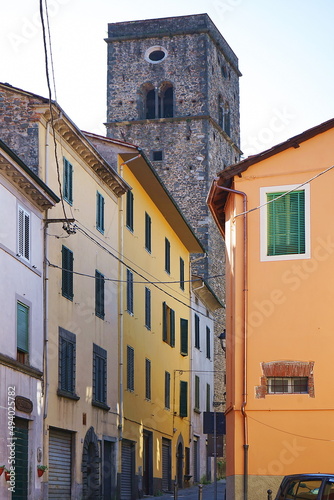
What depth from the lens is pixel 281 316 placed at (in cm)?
2155

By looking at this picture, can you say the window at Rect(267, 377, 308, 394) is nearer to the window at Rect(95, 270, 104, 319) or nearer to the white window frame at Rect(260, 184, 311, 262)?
the white window frame at Rect(260, 184, 311, 262)

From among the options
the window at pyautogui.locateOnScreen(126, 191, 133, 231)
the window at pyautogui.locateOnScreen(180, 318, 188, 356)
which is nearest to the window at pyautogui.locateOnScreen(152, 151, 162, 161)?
the window at pyautogui.locateOnScreen(180, 318, 188, 356)

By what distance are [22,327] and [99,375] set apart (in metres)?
6.37

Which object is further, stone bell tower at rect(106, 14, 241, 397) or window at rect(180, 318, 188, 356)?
stone bell tower at rect(106, 14, 241, 397)

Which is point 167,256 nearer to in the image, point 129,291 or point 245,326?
A: point 129,291

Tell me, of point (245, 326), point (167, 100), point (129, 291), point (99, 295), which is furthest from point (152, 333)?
point (167, 100)

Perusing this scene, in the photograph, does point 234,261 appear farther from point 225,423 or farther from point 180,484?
point 180,484

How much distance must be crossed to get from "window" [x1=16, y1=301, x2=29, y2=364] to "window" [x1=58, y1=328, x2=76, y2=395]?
2348 millimetres

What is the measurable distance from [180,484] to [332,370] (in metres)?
21.0

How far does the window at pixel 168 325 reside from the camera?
1540 inches

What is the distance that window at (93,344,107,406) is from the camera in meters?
29.4

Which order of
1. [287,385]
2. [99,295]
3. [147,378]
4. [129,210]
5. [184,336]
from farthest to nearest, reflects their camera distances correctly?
[184,336] → [147,378] → [129,210] → [99,295] → [287,385]

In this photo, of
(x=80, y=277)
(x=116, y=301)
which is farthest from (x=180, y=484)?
(x=80, y=277)

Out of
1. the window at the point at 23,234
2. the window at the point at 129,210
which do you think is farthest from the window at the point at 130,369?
the window at the point at 23,234
